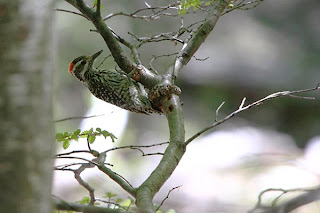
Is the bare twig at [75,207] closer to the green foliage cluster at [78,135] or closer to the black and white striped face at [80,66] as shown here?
the green foliage cluster at [78,135]

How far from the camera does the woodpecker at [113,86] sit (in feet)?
10.1

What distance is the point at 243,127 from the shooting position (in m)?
9.19

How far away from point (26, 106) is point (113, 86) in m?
2.34

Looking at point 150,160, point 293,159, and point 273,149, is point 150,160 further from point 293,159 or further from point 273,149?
point 293,159

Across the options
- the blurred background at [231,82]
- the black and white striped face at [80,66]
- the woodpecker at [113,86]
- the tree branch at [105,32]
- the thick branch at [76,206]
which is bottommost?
the thick branch at [76,206]

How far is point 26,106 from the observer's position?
959 millimetres

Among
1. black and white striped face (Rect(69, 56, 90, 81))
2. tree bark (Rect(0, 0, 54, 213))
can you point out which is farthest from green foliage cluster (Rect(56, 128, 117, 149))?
black and white striped face (Rect(69, 56, 90, 81))

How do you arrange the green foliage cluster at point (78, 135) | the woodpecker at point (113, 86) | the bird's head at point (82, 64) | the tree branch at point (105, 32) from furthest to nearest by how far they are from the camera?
the bird's head at point (82, 64), the woodpecker at point (113, 86), the tree branch at point (105, 32), the green foliage cluster at point (78, 135)

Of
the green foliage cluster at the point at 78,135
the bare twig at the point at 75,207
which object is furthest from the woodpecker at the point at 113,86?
the bare twig at the point at 75,207

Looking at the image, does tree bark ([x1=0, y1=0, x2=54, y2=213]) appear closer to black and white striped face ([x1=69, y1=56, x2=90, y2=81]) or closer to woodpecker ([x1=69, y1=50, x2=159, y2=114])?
woodpecker ([x1=69, y1=50, x2=159, y2=114])

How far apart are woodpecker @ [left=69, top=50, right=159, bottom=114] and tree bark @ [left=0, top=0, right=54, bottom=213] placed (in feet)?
6.07

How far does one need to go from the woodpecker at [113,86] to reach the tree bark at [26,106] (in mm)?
1850

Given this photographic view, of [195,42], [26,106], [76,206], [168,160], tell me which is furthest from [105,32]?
[26,106]

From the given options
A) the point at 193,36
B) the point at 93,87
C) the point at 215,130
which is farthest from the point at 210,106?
the point at 193,36
